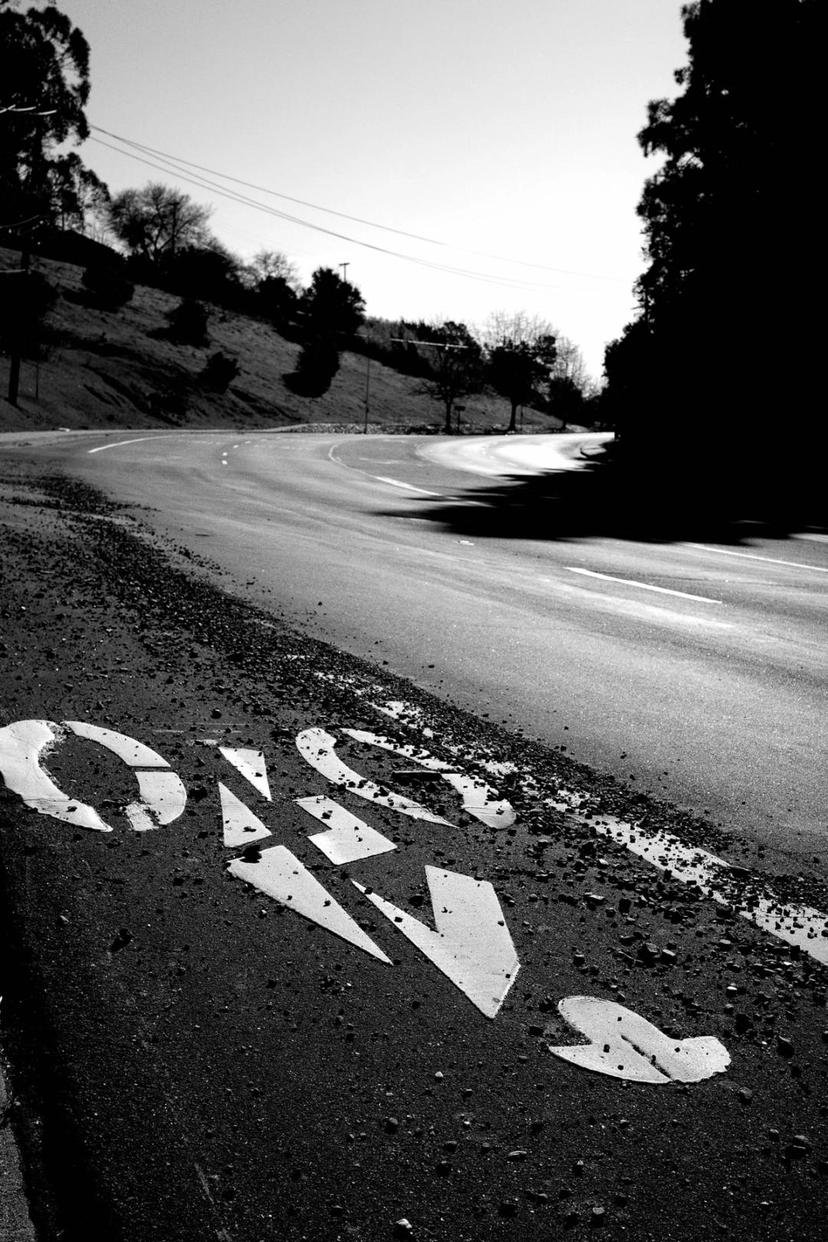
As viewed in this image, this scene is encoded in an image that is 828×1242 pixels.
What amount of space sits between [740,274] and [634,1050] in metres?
32.4

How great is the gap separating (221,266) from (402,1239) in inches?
4248

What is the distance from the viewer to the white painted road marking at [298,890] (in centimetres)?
314

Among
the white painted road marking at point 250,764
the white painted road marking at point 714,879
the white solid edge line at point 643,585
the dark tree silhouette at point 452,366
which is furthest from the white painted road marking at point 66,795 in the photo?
the dark tree silhouette at point 452,366

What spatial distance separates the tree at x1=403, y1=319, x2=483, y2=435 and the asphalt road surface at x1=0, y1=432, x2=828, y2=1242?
82801 millimetres

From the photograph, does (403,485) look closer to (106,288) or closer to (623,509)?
(623,509)

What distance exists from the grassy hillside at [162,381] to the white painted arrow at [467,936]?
4580 centimetres

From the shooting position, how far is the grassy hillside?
184ft

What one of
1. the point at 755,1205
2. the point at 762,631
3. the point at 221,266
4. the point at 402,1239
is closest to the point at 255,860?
the point at 402,1239

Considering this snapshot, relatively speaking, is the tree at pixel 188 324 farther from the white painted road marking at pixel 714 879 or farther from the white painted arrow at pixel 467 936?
the white painted arrow at pixel 467 936

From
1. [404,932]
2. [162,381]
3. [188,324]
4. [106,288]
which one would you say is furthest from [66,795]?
[188,324]

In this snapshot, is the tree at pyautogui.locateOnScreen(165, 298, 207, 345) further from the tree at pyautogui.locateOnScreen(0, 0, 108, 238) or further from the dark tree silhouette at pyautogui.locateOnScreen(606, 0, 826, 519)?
the dark tree silhouette at pyautogui.locateOnScreen(606, 0, 826, 519)

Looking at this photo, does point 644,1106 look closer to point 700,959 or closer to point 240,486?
point 700,959

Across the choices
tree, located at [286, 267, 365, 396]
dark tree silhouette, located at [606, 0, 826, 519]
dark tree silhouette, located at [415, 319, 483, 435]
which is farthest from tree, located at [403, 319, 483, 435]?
dark tree silhouette, located at [606, 0, 826, 519]

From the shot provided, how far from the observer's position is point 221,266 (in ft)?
332
